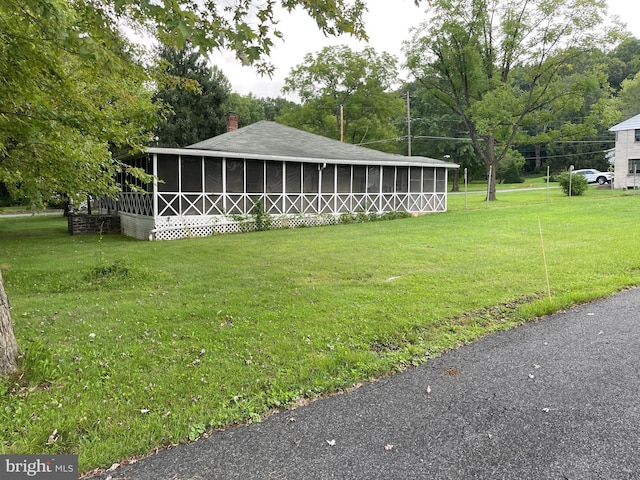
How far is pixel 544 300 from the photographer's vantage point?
5.16 meters

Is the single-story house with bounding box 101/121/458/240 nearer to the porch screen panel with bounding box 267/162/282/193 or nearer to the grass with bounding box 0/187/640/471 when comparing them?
the porch screen panel with bounding box 267/162/282/193

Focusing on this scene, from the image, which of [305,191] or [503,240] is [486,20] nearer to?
[305,191]

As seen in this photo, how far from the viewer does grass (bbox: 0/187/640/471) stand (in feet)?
9.10

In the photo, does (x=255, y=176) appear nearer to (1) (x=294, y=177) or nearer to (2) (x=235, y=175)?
(2) (x=235, y=175)

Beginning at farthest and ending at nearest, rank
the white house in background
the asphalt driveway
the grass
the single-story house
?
the white house in background, the single-story house, the grass, the asphalt driveway

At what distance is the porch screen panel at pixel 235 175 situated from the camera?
46.9 feet

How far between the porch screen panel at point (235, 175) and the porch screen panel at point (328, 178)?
346cm

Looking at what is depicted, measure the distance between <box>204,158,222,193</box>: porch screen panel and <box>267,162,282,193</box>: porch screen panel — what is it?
72.4 inches

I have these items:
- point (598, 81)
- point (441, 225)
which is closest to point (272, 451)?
point (441, 225)

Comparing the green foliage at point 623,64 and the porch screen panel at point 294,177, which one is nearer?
the porch screen panel at point 294,177

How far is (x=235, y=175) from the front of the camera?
14.4 meters

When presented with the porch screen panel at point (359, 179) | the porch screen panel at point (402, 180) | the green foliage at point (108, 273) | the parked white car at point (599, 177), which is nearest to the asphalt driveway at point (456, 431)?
the green foliage at point (108, 273)

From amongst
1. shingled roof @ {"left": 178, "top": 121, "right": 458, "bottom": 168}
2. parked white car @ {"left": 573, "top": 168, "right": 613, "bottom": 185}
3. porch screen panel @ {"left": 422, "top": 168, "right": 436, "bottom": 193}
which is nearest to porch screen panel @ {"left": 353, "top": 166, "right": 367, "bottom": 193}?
shingled roof @ {"left": 178, "top": 121, "right": 458, "bottom": 168}

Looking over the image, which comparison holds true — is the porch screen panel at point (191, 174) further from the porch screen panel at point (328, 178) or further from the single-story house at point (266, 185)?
the porch screen panel at point (328, 178)
